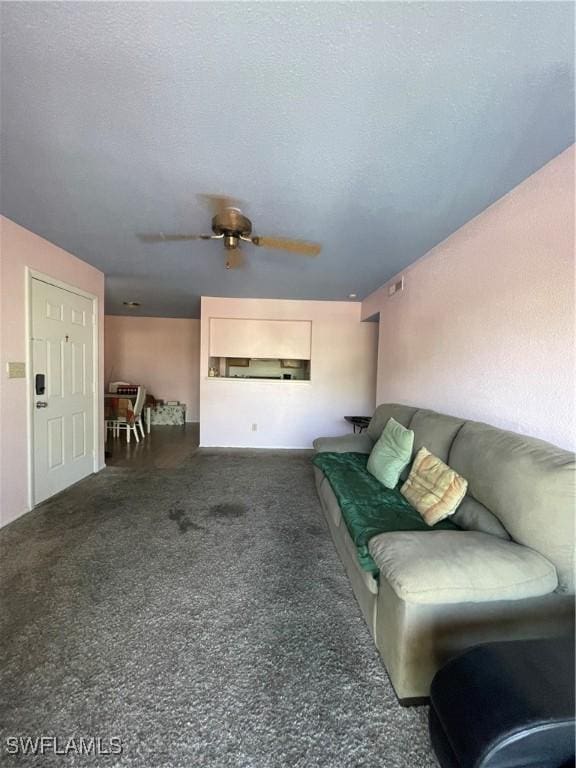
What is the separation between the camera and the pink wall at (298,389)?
5.12m

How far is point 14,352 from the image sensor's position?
2.63m

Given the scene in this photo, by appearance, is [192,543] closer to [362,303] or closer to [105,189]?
[105,189]

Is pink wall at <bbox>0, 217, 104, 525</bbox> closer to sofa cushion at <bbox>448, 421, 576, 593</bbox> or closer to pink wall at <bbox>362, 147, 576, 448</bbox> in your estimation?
sofa cushion at <bbox>448, 421, 576, 593</bbox>

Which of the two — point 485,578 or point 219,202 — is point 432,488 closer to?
point 485,578

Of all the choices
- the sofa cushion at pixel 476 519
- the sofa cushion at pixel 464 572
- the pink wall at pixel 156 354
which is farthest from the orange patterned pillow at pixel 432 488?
the pink wall at pixel 156 354

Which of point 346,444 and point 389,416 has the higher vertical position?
point 389,416

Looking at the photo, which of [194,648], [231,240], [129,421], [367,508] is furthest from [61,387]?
[367,508]

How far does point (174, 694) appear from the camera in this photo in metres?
1.24

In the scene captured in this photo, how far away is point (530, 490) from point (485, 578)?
42 centimetres

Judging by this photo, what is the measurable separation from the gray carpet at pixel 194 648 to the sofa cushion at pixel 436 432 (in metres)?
0.98

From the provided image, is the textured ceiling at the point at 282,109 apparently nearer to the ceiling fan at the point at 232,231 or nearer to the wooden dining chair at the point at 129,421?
the ceiling fan at the point at 232,231

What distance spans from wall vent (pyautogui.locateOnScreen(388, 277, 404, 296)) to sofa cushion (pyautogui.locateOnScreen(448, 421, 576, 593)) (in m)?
2.26

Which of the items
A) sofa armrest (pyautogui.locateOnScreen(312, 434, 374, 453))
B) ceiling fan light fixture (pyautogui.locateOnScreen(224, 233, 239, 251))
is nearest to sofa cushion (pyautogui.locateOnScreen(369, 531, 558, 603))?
sofa armrest (pyautogui.locateOnScreen(312, 434, 374, 453))

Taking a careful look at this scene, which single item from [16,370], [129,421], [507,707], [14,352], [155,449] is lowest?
[155,449]
